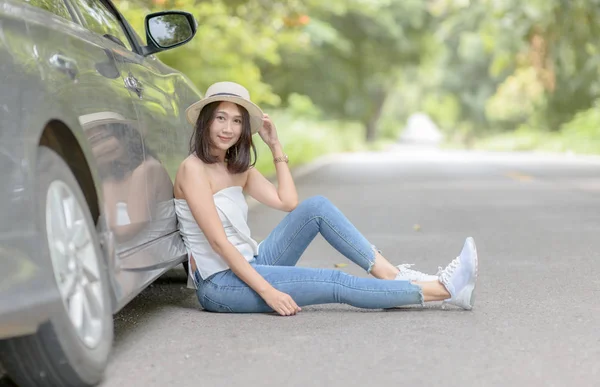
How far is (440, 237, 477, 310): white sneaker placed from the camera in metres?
5.36

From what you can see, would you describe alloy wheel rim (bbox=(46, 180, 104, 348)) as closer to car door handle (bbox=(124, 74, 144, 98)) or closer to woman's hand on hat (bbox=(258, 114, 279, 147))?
car door handle (bbox=(124, 74, 144, 98))

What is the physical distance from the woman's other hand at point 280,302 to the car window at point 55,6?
5.36 ft

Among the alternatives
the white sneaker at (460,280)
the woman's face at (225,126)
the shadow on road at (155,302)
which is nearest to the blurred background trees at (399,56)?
the shadow on road at (155,302)

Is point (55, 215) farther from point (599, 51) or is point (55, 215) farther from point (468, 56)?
point (468, 56)

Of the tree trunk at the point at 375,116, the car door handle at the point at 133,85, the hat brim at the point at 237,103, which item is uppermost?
the car door handle at the point at 133,85

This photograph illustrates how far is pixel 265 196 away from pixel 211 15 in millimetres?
11182

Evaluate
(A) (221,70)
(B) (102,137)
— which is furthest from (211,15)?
(B) (102,137)

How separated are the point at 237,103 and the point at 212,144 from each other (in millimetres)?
248

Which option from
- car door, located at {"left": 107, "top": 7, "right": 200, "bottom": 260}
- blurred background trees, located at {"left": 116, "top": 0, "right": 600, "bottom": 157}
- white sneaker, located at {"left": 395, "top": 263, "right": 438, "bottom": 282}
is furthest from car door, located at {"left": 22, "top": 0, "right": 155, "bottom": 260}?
blurred background trees, located at {"left": 116, "top": 0, "right": 600, "bottom": 157}

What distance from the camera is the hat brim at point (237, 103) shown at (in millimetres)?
5441

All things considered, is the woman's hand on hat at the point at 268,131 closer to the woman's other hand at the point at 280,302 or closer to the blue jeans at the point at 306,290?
the blue jeans at the point at 306,290

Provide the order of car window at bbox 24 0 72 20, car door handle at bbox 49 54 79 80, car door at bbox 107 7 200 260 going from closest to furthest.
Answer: car door handle at bbox 49 54 79 80, car window at bbox 24 0 72 20, car door at bbox 107 7 200 260

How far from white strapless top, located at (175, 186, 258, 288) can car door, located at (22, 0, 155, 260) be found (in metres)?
0.61

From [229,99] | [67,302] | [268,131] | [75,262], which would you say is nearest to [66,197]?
[75,262]
